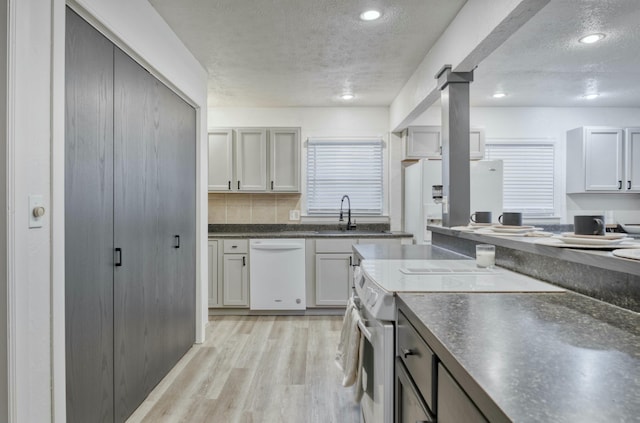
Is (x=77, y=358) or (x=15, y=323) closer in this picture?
(x=15, y=323)

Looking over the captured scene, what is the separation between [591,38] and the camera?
8.57ft

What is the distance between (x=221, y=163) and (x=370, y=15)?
2.46 metres

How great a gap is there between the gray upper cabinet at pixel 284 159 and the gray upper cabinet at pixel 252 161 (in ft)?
0.26

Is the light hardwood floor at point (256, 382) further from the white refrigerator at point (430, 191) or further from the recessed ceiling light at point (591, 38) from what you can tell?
the recessed ceiling light at point (591, 38)

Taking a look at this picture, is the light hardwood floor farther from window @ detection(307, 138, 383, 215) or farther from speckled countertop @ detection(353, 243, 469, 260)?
window @ detection(307, 138, 383, 215)

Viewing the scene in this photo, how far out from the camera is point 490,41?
6.34 ft

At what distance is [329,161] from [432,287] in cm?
328

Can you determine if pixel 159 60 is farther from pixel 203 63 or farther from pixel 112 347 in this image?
pixel 112 347

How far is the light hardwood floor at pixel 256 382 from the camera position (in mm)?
2004

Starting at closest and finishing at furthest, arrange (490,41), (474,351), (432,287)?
(474,351) < (432,287) < (490,41)

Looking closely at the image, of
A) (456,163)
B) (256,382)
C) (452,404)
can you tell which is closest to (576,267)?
(452,404)

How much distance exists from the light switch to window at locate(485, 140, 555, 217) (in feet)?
14.9

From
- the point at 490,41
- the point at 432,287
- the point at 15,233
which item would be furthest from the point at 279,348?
the point at 490,41

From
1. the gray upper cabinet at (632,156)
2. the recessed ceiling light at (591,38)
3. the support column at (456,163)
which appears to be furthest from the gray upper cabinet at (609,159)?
the support column at (456,163)
